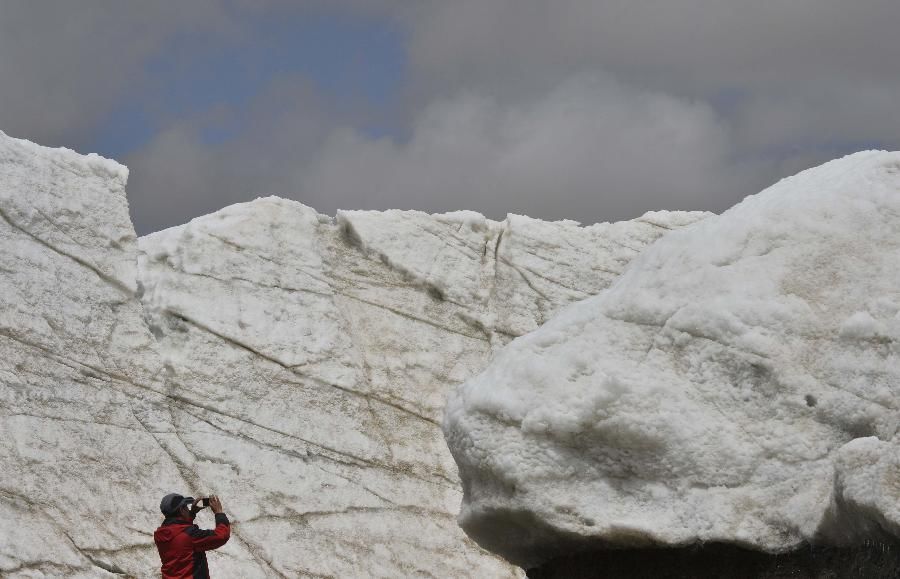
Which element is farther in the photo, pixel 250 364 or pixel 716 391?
pixel 250 364

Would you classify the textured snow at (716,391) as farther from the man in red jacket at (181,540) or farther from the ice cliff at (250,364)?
the ice cliff at (250,364)

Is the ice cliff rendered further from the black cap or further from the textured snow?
the textured snow

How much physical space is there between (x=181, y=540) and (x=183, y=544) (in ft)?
0.09

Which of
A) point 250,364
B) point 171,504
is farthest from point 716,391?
point 250,364

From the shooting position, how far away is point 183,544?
7.09 m

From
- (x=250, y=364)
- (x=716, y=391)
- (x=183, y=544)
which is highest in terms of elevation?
(x=250, y=364)

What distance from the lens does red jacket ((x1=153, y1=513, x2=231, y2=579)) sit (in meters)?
7.08

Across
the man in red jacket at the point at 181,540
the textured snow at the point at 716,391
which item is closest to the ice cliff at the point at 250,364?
the man in red jacket at the point at 181,540

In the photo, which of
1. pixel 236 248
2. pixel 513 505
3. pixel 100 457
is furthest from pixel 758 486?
pixel 236 248

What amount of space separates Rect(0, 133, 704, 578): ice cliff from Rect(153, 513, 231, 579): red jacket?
237 cm

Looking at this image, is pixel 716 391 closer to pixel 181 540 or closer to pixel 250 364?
pixel 181 540

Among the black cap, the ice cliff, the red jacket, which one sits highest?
the ice cliff

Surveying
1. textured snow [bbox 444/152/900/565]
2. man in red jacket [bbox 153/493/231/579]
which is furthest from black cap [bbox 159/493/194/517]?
textured snow [bbox 444/152/900/565]

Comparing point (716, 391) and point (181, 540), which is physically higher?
point (716, 391)
